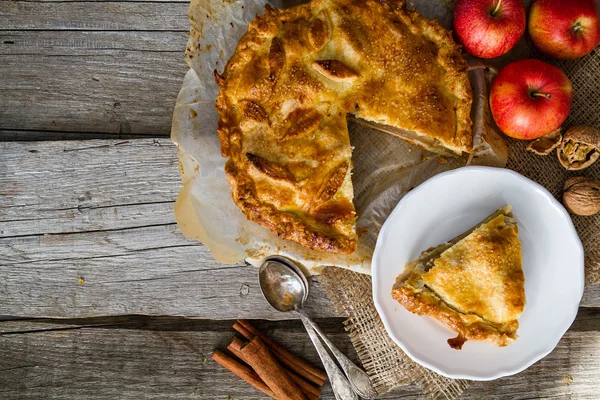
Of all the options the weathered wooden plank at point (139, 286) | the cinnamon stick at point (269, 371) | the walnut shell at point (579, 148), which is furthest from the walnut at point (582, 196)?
the cinnamon stick at point (269, 371)

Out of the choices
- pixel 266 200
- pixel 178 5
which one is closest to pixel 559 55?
pixel 266 200

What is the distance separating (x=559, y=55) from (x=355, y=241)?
5.35 feet

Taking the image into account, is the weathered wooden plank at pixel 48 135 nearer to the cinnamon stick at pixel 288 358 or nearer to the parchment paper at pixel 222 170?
the parchment paper at pixel 222 170

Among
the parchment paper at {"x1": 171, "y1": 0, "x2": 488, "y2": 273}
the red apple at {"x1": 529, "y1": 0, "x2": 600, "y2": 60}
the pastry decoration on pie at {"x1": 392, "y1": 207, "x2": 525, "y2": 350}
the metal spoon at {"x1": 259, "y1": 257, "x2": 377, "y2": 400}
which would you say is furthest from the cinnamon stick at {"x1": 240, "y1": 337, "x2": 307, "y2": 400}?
the red apple at {"x1": 529, "y1": 0, "x2": 600, "y2": 60}

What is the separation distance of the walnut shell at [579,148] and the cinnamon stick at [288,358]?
2018 millimetres

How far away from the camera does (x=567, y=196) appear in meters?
3.10

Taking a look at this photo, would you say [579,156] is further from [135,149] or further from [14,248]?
[14,248]

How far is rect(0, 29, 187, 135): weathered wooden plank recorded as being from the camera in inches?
136

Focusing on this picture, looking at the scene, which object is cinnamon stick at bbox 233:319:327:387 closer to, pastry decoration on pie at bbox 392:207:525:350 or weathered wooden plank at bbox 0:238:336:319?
weathered wooden plank at bbox 0:238:336:319

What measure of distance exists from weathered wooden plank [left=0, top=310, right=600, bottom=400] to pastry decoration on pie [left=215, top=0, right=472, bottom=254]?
954 mm

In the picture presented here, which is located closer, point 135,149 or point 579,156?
point 579,156

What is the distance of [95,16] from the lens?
3438 millimetres

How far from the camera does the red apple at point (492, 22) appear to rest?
9.59 ft

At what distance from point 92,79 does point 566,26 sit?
2.91 meters
